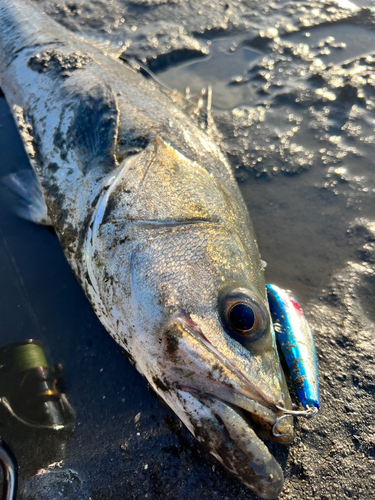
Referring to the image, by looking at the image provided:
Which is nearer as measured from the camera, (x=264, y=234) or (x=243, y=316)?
(x=243, y=316)

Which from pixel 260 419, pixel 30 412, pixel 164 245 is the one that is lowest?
pixel 30 412

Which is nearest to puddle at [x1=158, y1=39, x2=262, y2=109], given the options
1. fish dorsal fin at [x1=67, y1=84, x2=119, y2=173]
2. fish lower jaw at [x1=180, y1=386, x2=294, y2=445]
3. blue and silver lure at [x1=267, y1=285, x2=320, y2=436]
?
fish dorsal fin at [x1=67, y1=84, x2=119, y2=173]

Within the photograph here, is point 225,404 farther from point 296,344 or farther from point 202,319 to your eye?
point 296,344

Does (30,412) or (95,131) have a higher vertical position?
(95,131)

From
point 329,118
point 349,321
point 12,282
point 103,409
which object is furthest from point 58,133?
point 329,118

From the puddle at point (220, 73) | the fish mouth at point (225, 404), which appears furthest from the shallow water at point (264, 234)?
the fish mouth at point (225, 404)

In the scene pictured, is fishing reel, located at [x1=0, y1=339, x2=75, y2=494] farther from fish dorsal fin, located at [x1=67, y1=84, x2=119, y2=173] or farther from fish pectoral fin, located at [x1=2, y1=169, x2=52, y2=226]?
fish dorsal fin, located at [x1=67, y1=84, x2=119, y2=173]

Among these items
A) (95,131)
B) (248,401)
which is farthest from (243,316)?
(95,131)
